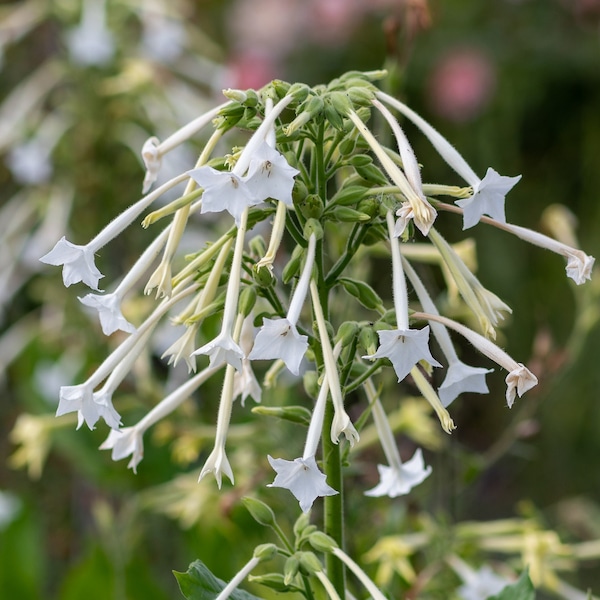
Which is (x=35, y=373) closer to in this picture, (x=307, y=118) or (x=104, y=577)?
(x=104, y=577)

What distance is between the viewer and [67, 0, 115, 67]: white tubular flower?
1762 millimetres

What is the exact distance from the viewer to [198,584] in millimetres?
726

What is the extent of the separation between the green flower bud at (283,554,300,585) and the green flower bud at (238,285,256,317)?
0.65 ft

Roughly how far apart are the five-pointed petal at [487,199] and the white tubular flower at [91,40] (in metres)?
1.27

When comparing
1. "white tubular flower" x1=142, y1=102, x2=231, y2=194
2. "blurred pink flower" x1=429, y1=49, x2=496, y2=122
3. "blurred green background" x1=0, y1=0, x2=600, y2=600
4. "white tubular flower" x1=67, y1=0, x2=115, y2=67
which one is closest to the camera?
"white tubular flower" x1=142, y1=102, x2=231, y2=194

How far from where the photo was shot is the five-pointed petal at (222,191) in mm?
630

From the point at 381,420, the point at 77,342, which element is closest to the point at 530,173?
the point at 77,342

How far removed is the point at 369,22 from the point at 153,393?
2500 mm

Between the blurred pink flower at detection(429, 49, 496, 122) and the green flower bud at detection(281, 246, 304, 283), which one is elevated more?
the green flower bud at detection(281, 246, 304, 283)

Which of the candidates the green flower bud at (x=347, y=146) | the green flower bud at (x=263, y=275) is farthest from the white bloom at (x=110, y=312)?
the green flower bud at (x=347, y=146)

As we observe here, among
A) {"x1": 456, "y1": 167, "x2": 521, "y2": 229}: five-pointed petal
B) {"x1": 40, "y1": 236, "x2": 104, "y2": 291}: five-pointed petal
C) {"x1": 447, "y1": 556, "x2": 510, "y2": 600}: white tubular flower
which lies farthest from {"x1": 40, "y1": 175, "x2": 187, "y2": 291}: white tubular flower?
{"x1": 447, "y1": 556, "x2": 510, "y2": 600}: white tubular flower

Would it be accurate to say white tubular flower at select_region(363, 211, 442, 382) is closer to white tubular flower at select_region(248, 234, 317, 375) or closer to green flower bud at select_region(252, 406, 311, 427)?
white tubular flower at select_region(248, 234, 317, 375)

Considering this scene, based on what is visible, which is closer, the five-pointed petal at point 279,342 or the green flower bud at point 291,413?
the five-pointed petal at point 279,342

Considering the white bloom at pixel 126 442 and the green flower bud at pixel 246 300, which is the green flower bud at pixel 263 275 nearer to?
the green flower bud at pixel 246 300
